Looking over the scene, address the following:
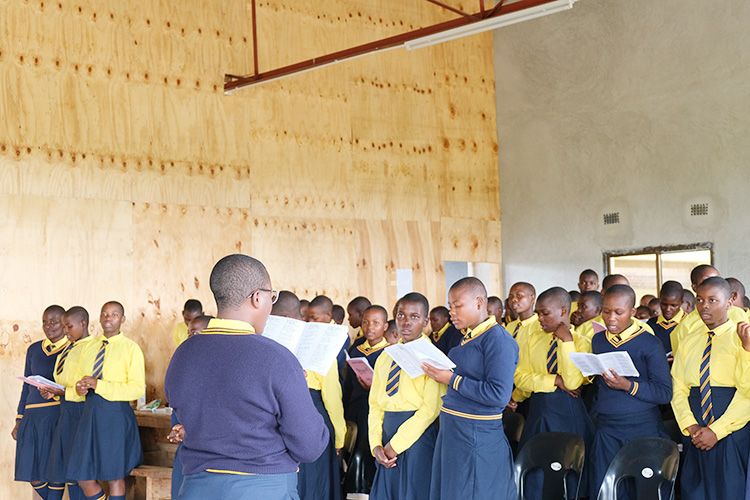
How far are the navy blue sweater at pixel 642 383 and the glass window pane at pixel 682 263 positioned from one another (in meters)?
5.60

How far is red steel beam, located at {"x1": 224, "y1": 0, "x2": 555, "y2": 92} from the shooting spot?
6.31m

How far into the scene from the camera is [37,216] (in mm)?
8273

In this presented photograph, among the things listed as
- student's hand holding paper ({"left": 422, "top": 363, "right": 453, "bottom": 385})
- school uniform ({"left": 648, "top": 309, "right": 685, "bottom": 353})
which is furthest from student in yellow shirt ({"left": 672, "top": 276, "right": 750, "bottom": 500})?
school uniform ({"left": 648, "top": 309, "right": 685, "bottom": 353})

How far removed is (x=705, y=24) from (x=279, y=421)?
8.78 metres

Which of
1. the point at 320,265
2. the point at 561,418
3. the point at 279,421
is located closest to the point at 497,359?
the point at 561,418

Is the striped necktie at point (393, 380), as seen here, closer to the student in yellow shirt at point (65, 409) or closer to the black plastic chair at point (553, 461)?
the black plastic chair at point (553, 461)

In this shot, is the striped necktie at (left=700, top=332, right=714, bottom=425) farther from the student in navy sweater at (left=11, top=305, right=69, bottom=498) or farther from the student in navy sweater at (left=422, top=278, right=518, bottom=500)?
the student in navy sweater at (left=11, top=305, right=69, bottom=498)

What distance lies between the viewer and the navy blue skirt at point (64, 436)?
6461 mm

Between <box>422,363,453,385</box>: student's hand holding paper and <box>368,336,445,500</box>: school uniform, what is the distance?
0.95 feet

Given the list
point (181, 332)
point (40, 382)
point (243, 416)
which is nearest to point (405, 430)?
point (243, 416)

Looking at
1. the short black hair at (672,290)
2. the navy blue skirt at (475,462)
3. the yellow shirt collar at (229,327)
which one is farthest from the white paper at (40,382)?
the short black hair at (672,290)

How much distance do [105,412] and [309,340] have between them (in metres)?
2.27

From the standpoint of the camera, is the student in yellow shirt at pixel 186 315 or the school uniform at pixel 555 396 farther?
the student in yellow shirt at pixel 186 315

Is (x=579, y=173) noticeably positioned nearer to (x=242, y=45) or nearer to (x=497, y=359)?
(x=242, y=45)
